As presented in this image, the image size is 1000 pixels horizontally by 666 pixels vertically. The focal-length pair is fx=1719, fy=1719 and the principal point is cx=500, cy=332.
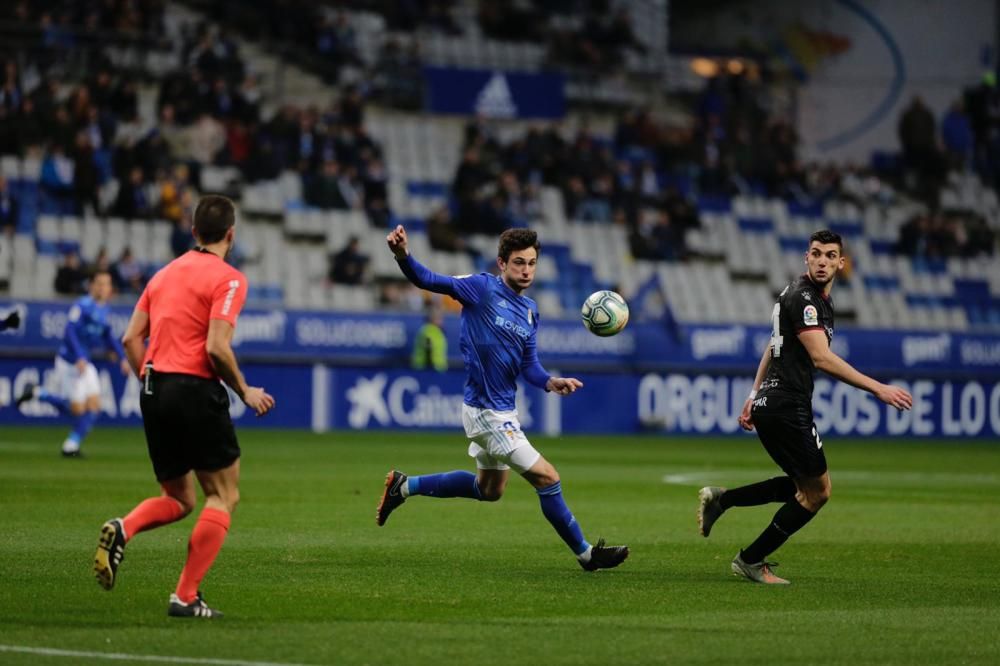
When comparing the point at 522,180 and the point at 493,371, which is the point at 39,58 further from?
the point at 493,371

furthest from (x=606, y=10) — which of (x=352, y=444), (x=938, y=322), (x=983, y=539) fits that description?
(x=983, y=539)

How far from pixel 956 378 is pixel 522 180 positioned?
32.4 feet

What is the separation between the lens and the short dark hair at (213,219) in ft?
28.2

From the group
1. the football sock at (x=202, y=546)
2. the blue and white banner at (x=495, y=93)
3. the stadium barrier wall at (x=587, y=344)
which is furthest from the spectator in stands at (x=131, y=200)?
the football sock at (x=202, y=546)

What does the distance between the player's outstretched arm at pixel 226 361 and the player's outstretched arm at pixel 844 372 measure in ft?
11.5

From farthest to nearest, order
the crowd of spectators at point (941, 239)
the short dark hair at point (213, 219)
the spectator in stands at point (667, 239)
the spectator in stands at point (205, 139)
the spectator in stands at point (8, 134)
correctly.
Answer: the crowd of spectators at point (941, 239)
the spectator in stands at point (667, 239)
the spectator in stands at point (205, 139)
the spectator in stands at point (8, 134)
the short dark hair at point (213, 219)

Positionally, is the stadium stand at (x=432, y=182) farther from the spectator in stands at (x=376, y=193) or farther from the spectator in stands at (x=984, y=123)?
the spectator in stands at (x=984, y=123)

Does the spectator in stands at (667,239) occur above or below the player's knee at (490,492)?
above

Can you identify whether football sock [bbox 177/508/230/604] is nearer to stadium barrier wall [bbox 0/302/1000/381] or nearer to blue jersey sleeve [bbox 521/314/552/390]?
blue jersey sleeve [bbox 521/314/552/390]

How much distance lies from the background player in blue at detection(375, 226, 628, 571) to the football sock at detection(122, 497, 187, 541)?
260cm

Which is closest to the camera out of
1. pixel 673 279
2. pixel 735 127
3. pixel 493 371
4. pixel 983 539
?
pixel 493 371

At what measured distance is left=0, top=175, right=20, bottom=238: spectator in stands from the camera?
28.9 meters

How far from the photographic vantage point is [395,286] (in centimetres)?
3178

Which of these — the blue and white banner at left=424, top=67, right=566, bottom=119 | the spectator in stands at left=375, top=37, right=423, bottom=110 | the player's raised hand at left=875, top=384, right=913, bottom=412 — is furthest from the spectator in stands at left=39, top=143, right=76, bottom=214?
the player's raised hand at left=875, top=384, right=913, bottom=412
